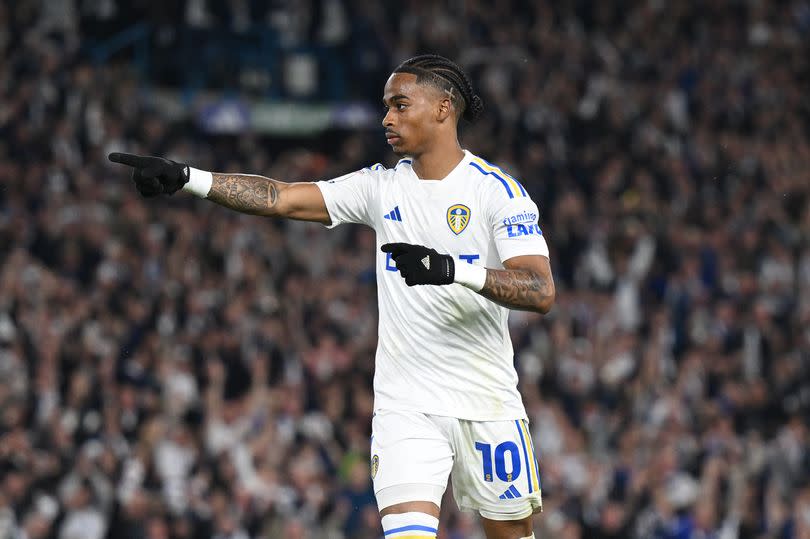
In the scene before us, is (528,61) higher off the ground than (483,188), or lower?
higher

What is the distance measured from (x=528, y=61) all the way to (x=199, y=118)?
5363 mm

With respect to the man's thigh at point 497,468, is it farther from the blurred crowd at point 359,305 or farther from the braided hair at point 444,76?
the blurred crowd at point 359,305

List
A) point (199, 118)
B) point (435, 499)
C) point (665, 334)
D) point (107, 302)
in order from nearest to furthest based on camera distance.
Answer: point (435, 499), point (107, 302), point (665, 334), point (199, 118)

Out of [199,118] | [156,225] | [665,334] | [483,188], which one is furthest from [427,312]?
[199,118]

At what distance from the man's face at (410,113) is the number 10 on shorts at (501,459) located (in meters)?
1.46

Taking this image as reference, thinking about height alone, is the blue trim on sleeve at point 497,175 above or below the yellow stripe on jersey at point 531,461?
above

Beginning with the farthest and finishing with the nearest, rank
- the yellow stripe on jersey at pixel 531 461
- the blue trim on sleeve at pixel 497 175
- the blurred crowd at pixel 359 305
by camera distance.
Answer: the blurred crowd at pixel 359 305, the yellow stripe on jersey at pixel 531 461, the blue trim on sleeve at pixel 497 175

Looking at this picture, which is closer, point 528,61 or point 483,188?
point 483,188

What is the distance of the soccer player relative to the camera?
6496 mm

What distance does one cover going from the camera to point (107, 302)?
Result: 15.4 m

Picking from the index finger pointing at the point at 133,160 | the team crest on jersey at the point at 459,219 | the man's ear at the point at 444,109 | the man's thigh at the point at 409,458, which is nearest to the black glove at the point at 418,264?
the team crest on jersey at the point at 459,219

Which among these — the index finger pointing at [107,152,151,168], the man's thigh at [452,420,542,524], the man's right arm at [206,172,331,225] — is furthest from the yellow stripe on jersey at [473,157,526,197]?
the index finger pointing at [107,152,151,168]

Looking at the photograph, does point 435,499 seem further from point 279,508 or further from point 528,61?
point 528,61

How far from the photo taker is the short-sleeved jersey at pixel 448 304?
659 centimetres
